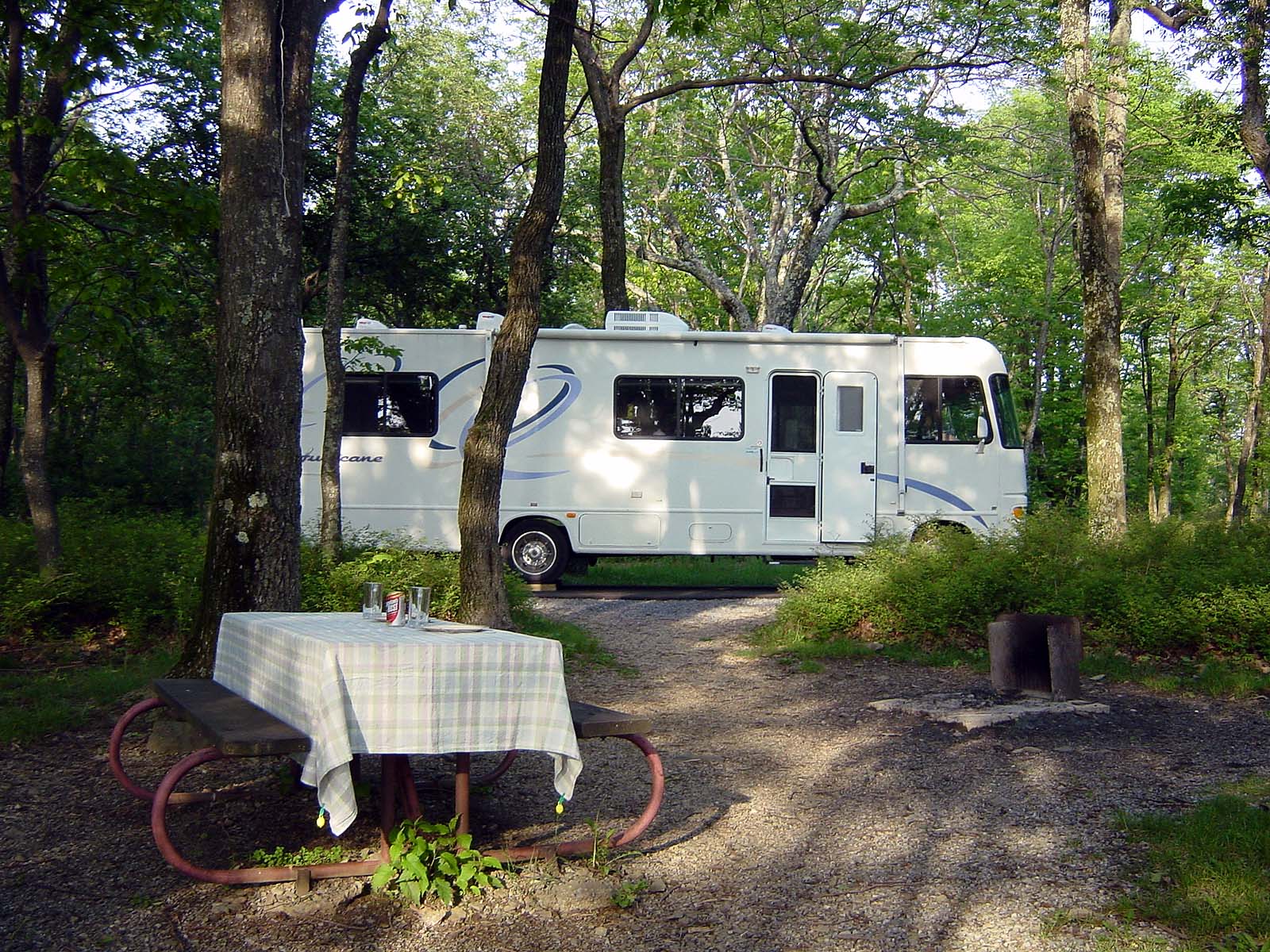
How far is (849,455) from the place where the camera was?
562 inches

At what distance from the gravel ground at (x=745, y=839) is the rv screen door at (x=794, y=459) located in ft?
21.6

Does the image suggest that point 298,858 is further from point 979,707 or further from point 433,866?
point 979,707

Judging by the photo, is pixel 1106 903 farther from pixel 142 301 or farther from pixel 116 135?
pixel 116 135

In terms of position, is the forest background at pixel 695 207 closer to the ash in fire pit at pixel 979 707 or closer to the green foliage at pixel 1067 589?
the green foliage at pixel 1067 589

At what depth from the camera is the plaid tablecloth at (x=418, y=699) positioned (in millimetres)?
3895

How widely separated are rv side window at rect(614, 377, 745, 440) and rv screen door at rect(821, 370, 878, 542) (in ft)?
3.69

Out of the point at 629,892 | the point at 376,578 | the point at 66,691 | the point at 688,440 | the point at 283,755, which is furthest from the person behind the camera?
the point at 688,440

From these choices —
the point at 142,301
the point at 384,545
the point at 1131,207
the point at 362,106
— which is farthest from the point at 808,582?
the point at 1131,207

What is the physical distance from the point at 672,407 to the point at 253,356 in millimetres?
8294

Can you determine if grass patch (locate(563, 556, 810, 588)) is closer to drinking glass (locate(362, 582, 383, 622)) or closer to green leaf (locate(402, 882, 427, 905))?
drinking glass (locate(362, 582, 383, 622))

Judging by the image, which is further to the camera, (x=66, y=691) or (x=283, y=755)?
(x=66, y=691)

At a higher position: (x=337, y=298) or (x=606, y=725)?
(x=337, y=298)

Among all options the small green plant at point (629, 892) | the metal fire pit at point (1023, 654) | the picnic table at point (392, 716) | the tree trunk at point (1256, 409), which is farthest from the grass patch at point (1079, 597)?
the tree trunk at point (1256, 409)

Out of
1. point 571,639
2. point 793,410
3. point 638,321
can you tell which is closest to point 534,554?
point 638,321
